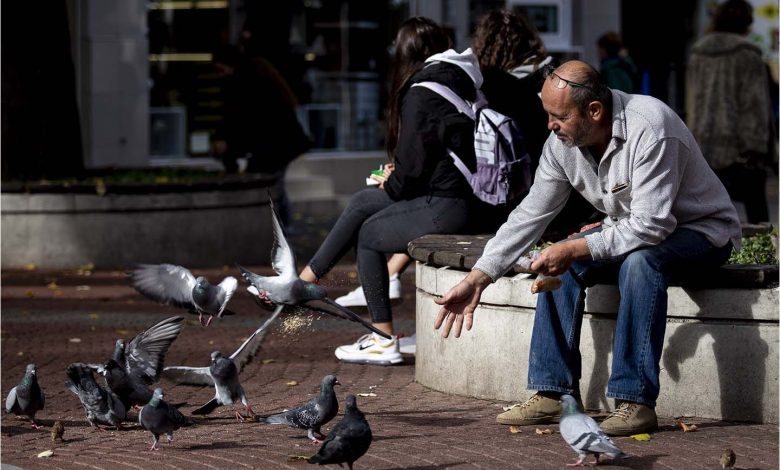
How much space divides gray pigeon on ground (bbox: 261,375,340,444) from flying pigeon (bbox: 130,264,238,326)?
1.70ft

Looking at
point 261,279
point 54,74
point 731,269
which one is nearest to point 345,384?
point 261,279

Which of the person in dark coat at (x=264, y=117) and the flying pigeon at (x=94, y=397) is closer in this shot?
the flying pigeon at (x=94, y=397)

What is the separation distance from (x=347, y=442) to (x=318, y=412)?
0.60 metres

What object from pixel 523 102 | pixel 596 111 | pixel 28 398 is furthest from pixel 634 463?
pixel 523 102

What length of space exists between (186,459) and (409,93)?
8.86ft

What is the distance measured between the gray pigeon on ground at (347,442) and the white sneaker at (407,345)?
2810 millimetres

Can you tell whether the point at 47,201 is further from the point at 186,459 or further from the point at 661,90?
the point at 661,90

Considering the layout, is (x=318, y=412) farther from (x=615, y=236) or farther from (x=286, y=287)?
(x=615, y=236)

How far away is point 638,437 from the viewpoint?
5.76m

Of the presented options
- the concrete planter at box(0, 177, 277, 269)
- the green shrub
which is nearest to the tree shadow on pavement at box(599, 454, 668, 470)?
the green shrub

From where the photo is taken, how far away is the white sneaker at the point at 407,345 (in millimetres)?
8045

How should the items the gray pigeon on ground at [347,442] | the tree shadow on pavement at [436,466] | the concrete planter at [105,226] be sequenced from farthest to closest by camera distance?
the concrete planter at [105,226], the tree shadow on pavement at [436,466], the gray pigeon on ground at [347,442]

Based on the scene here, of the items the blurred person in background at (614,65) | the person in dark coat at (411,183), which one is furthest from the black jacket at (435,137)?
the blurred person in background at (614,65)

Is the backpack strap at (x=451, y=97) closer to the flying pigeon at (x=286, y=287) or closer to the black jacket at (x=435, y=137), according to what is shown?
the black jacket at (x=435, y=137)
